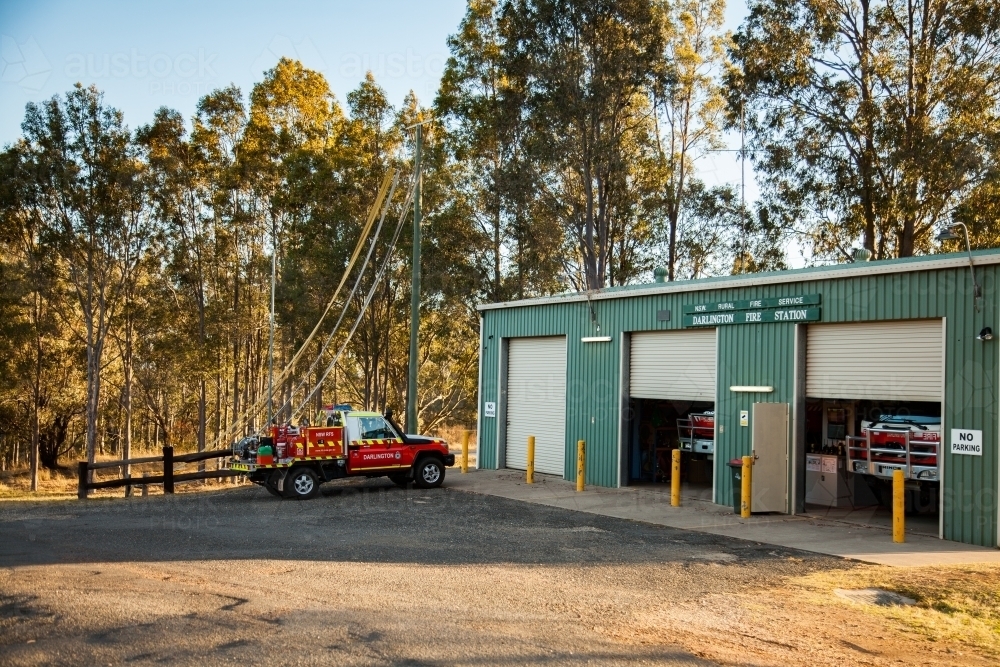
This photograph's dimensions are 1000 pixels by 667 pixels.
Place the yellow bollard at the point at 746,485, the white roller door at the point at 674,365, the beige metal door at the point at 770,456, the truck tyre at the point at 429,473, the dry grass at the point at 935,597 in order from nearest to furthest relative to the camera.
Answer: the dry grass at the point at 935,597
the yellow bollard at the point at 746,485
the beige metal door at the point at 770,456
the white roller door at the point at 674,365
the truck tyre at the point at 429,473

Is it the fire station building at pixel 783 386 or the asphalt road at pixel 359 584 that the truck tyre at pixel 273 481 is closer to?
the asphalt road at pixel 359 584

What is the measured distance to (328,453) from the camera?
688 inches

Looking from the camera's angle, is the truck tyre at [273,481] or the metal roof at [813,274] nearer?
the metal roof at [813,274]

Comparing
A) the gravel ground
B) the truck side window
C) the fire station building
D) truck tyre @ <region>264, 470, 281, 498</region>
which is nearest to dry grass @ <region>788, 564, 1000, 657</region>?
the gravel ground

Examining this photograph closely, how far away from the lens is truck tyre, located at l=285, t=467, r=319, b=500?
17.2 m

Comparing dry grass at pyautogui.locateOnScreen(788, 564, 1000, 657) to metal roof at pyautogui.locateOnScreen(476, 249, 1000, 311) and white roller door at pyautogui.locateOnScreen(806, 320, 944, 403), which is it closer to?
white roller door at pyautogui.locateOnScreen(806, 320, 944, 403)

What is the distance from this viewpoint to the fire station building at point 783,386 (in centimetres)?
1329

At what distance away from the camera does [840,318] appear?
15.1 m

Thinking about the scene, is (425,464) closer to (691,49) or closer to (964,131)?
(964,131)

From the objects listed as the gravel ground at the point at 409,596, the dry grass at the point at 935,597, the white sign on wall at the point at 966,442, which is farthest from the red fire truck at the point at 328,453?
the white sign on wall at the point at 966,442

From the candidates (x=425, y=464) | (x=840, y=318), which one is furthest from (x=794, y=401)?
(x=425, y=464)

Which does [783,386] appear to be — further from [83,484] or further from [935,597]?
[83,484]

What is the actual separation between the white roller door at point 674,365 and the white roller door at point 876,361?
7.90 ft

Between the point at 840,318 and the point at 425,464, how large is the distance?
29.2 feet
